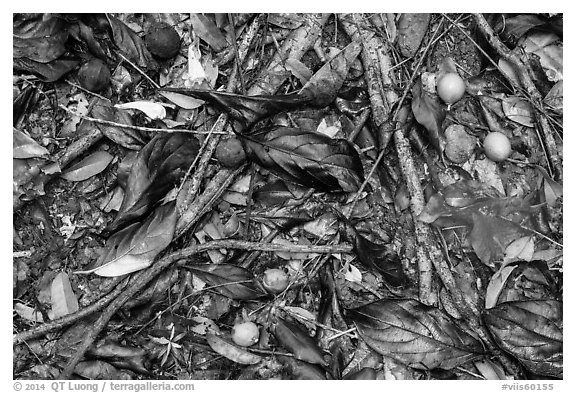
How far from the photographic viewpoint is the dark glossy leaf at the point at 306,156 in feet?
7.32

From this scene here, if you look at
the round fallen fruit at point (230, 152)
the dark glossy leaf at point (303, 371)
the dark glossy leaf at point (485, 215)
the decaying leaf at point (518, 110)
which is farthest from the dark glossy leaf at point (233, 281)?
the decaying leaf at point (518, 110)

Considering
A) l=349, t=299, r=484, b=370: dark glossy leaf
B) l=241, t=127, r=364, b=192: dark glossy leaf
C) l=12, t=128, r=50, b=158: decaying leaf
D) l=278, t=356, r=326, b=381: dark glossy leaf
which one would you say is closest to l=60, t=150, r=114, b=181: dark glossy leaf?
l=12, t=128, r=50, b=158: decaying leaf

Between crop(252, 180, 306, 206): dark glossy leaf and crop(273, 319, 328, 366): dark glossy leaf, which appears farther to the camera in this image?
crop(252, 180, 306, 206): dark glossy leaf

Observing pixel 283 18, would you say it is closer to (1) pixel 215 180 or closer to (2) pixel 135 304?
(1) pixel 215 180

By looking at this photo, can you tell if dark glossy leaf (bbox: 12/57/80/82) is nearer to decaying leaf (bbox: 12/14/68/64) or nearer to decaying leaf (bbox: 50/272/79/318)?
decaying leaf (bbox: 12/14/68/64)

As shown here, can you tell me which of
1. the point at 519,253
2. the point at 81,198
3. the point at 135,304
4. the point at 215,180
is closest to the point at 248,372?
the point at 135,304

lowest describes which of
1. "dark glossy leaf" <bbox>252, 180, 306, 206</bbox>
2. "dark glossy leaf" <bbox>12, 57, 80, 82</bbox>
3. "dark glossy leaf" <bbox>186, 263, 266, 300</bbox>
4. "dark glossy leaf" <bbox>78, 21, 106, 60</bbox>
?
"dark glossy leaf" <bbox>186, 263, 266, 300</bbox>

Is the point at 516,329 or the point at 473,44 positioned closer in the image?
the point at 516,329

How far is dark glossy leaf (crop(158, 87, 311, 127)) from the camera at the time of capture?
224 centimetres

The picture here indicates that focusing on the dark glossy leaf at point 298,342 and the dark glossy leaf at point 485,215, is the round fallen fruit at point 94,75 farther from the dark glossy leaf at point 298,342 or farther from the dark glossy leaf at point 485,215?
the dark glossy leaf at point 485,215

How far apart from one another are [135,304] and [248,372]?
51 centimetres

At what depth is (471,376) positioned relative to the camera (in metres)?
2.26

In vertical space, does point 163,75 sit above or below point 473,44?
below

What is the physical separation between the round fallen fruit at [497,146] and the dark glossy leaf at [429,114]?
0.60 ft
